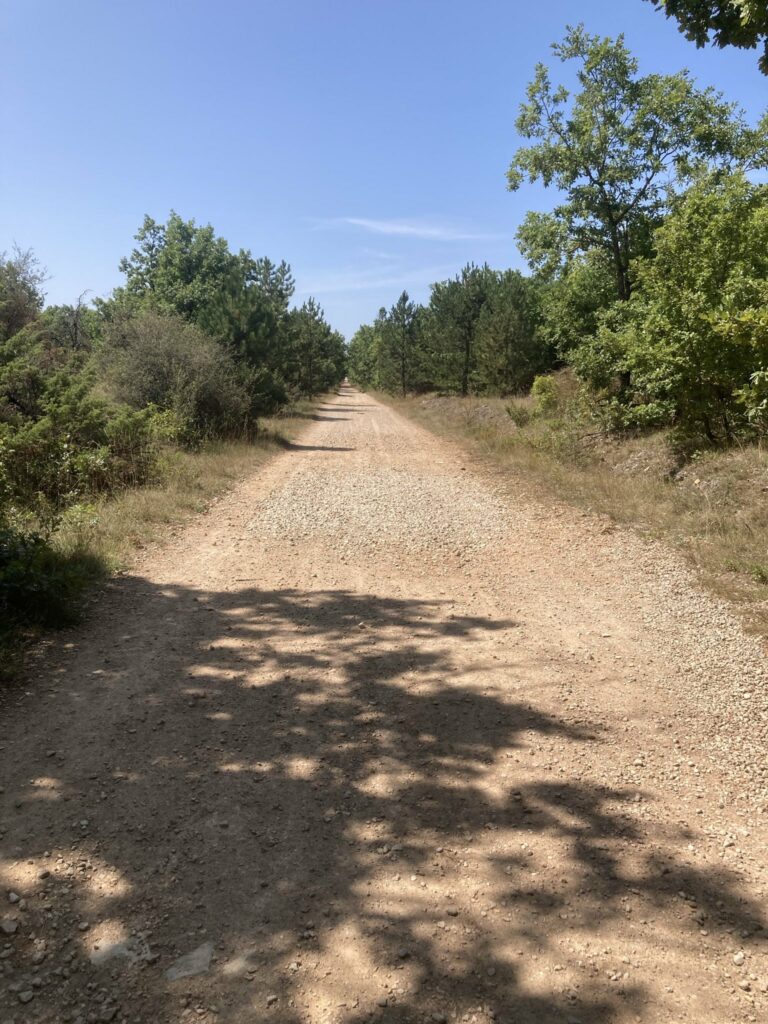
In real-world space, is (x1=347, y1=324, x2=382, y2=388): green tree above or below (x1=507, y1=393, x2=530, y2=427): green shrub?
above

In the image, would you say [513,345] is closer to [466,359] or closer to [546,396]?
[466,359]

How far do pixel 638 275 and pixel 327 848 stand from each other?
12.9 meters

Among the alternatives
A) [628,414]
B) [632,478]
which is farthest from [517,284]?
[632,478]

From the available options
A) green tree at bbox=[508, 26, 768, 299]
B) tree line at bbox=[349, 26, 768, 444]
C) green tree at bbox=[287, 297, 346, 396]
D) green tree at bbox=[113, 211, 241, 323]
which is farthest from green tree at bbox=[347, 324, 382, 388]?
green tree at bbox=[508, 26, 768, 299]

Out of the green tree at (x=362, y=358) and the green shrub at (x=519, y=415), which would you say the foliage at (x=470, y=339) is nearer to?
the green shrub at (x=519, y=415)

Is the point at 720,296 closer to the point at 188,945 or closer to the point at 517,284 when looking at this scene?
the point at 188,945

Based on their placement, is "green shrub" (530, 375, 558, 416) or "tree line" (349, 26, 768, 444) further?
"green shrub" (530, 375, 558, 416)

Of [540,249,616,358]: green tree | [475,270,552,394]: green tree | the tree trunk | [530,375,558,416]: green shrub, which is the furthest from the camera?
the tree trunk

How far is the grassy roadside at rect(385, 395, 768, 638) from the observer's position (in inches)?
248

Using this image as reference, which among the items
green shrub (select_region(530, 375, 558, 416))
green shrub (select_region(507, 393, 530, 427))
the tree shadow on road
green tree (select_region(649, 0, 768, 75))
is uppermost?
green tree (select_region(649, 0, 768, 75))

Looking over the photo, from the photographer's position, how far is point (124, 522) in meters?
8.09

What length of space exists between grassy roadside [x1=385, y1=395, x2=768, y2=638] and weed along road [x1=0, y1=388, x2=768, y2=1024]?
2.38 feet

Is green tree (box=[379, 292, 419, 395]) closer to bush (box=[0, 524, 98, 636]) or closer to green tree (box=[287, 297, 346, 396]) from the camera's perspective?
green tree (box=[287, 297, 346, 396])

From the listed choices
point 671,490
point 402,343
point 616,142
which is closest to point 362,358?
point 402,343
